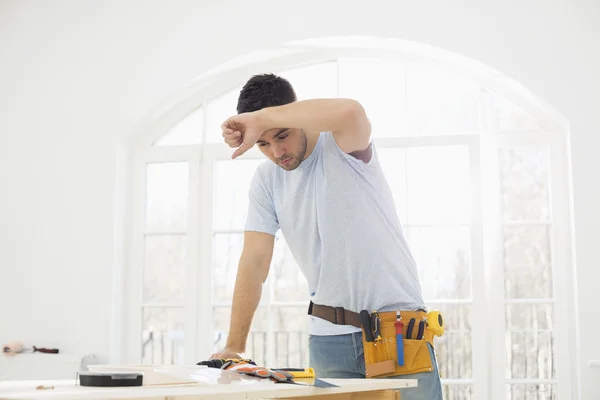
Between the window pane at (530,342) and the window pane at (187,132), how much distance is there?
1.86m

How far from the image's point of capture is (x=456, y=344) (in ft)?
12.3

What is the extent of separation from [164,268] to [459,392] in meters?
1.63

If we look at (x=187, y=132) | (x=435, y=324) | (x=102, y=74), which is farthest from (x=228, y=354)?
(x=102, y=74)

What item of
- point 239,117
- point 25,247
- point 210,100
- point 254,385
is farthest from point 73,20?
point 254,385

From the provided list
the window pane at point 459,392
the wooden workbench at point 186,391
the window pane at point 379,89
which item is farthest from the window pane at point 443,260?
the wooden workbench at point 186,391

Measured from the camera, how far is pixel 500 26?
12.3 ft

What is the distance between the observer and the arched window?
12.2ft

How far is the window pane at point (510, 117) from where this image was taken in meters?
3.89

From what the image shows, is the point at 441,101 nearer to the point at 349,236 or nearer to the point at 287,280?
the point at 287,280

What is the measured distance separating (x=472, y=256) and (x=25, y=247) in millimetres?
2309

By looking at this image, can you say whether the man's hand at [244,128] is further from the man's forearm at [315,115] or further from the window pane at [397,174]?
the window pane at [397,174]

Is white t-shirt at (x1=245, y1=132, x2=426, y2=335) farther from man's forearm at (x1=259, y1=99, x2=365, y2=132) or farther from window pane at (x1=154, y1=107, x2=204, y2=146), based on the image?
window pane at (x1=154, y1=107, x2=204, y2=146)

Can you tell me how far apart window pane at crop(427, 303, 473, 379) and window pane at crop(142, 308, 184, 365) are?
4.33 ft

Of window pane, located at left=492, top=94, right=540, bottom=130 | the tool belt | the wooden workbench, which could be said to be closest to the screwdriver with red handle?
the tool belt
